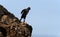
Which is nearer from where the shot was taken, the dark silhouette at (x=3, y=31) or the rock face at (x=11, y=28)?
the dark silhouette at (x=3, y=31)

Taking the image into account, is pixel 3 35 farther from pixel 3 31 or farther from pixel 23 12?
pixel 23 12

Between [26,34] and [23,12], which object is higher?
[23,12]

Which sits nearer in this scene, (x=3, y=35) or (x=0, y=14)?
(x=3, y=35)

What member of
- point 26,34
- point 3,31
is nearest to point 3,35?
point 3,31

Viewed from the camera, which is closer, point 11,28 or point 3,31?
point 3,31

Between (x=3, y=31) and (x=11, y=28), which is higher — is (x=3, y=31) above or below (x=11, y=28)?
below

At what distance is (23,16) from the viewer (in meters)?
44.7

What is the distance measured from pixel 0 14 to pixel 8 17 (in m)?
1.11

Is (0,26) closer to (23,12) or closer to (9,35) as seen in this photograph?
(9,35)

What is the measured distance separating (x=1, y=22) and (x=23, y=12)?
4249mm

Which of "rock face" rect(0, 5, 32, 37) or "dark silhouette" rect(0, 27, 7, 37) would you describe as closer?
"dark silhouette" rect(0, 27, 7, 37)

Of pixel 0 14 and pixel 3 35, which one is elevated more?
pixel 0 14

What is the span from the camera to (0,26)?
4044 cm

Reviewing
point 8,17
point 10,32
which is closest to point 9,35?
point 10,32
